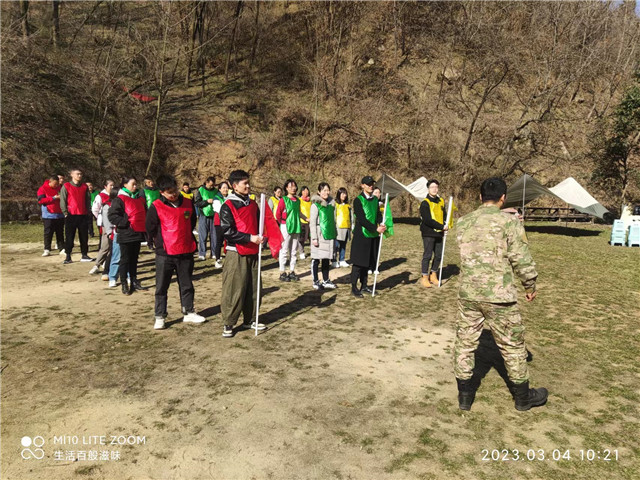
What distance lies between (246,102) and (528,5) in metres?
24.0

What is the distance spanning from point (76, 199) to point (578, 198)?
20686 millimetres

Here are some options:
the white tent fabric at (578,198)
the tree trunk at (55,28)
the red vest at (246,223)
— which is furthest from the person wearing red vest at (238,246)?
the tree trunk at (55,28)

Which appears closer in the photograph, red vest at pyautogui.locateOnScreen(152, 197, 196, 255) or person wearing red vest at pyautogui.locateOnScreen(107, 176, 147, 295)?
red vest at pyautogui.locateOnScreen(152, 197, 196, 255)

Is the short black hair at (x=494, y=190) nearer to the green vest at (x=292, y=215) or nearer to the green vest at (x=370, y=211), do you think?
the green vest at (x=370, y=211)

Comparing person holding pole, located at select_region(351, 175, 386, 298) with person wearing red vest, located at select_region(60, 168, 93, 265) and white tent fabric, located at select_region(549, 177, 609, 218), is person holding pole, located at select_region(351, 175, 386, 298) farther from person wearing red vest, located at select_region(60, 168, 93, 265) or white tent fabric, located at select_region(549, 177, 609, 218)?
white tent fabric, located at select_region(549, 177, 609, 218)

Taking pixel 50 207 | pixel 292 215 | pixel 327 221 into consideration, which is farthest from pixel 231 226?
pixel 50 207

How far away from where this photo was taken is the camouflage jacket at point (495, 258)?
151 inches

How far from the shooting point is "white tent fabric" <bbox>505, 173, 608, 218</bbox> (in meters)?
19.2

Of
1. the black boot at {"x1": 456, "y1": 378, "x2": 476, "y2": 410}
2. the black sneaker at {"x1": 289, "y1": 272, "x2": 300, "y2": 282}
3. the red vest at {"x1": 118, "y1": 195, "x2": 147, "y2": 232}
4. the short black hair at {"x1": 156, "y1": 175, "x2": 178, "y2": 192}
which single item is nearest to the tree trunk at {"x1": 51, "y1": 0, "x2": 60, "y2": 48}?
the red vest at {"x1": 118, "y1": 195, "x2": 147, "y2": 232}

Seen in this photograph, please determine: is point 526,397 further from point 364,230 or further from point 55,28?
point 55,28

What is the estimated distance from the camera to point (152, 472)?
3.12m

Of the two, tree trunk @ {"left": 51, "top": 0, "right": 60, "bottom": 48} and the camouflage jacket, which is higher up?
tree trunk @ {"left": 51, "top": 0, "right": 60, "bottom": 48}

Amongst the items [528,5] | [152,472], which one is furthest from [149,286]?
[528,5]

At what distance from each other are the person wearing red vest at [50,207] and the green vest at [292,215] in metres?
6.41
